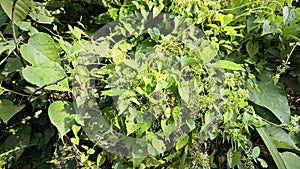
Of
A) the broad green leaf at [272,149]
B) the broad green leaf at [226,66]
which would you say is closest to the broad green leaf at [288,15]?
the broad green leaf at [226,66]

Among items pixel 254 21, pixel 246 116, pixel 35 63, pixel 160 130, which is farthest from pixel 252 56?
pixel 35 63

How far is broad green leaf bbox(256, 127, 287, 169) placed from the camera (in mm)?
1104

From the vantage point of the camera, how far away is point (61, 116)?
1.03 m

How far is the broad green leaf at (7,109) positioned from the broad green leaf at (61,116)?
0.43 feet

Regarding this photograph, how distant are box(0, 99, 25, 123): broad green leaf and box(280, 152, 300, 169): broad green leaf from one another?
78 cm

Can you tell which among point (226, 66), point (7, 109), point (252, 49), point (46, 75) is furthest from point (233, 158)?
point (7, 109)

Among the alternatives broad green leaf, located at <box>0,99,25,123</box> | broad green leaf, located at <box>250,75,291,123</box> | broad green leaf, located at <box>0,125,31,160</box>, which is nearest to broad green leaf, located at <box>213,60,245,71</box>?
broad green leaf, located at <box>250,75,291,123</box>

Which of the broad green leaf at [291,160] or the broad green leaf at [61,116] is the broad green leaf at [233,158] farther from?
the broad green leaf at [61,116]

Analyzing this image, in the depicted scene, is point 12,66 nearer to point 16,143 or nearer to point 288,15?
point 16,143

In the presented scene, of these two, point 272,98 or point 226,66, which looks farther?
point 272,98

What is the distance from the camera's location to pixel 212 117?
100 cm

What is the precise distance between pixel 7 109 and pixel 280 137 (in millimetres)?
809

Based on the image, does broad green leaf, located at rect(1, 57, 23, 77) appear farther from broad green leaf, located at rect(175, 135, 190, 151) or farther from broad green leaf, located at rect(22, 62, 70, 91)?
broad green leaf, located at rect(175, 135, 190, 151)

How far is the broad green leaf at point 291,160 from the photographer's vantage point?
1.15m
